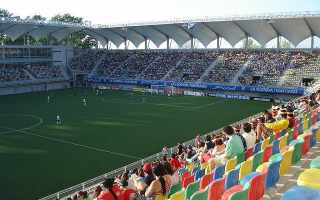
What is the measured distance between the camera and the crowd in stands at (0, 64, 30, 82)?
208ft

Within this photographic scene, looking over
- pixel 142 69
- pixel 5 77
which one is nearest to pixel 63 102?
pixel 5 77

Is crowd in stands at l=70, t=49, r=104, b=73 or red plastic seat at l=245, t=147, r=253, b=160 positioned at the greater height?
crowd in stands at l=70, t=49, r=104, b=73

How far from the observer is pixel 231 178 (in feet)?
28.2

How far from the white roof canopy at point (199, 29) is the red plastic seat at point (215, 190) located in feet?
163

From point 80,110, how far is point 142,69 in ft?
86.1

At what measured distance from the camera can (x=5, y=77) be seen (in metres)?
63.2

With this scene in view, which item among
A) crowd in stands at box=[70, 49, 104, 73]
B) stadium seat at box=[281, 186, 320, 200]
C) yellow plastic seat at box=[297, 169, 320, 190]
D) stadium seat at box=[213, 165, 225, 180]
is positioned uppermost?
crowd in stands at box=[70, 49, 104, 73]

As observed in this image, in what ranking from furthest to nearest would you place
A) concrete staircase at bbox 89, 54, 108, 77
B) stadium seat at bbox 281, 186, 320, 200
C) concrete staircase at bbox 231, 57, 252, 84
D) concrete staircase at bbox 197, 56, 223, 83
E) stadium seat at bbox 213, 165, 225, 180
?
concrete staircase at bbox 89, 54, 108, 77 → concrete staircase at bbox 197, 56, 223, 83 → concrete staircase at bbox 231, 57, 252, 84 → stadium seat at bbox 213, 165, 225, 180 → stadium seat at bbox 281, 186, 320, 200

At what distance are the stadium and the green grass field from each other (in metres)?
0.13

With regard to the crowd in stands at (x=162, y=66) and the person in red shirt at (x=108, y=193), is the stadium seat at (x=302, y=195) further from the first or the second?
the crowd in stands at (x=162, y=66)

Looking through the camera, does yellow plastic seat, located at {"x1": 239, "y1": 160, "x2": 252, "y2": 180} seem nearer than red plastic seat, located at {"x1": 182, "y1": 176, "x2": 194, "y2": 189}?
Yes

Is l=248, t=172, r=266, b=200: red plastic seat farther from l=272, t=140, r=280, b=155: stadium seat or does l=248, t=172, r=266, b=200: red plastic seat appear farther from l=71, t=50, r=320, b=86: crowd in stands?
l=71, t=50, r=320, b=86: crowd in stands

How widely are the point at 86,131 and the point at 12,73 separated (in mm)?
36819

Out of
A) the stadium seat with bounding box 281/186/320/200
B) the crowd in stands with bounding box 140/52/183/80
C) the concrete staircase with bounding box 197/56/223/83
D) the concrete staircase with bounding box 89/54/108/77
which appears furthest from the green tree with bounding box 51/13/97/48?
the stadium seat with bounding box 281/186/320/200
